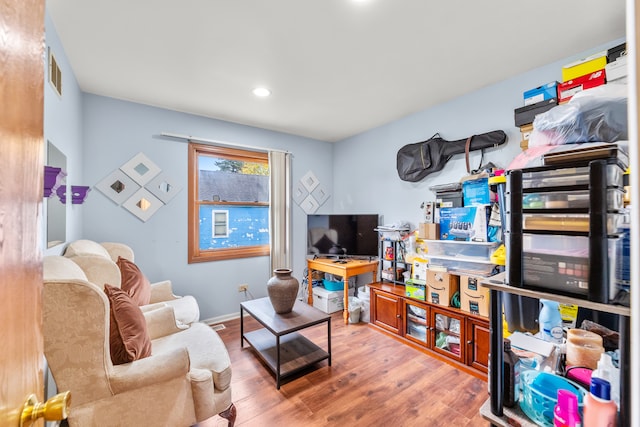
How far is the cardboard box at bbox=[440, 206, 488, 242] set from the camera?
7.30ft

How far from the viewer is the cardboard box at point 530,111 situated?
6.57ft

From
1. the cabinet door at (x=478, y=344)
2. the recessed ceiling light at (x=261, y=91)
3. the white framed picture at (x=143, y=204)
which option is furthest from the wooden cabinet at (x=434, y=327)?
the white framed picture at (x=143, y=204)

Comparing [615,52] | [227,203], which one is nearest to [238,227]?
[227,203]

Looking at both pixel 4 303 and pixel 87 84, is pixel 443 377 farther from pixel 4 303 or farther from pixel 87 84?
pixel 87 84

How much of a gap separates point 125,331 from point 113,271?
0.75 metres

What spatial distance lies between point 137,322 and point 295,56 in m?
2.02

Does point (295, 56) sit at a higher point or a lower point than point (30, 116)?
higher

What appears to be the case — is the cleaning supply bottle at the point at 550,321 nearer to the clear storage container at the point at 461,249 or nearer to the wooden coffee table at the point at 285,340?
the clear storage container at the point at 461,249

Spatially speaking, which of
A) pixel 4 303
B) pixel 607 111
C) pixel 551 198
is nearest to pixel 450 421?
pixel 551 198

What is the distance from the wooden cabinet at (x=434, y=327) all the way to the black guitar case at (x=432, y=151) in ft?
4.37

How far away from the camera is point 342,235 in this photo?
3648 mm

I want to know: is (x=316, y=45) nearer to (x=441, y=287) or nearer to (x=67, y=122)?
(x=67, y=122)

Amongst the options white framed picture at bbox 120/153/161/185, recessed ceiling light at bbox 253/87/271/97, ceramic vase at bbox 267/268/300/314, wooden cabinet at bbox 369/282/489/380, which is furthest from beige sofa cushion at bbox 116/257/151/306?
wooden cabinet at bbox 369/282/489/380

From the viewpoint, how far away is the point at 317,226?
3766 mm
